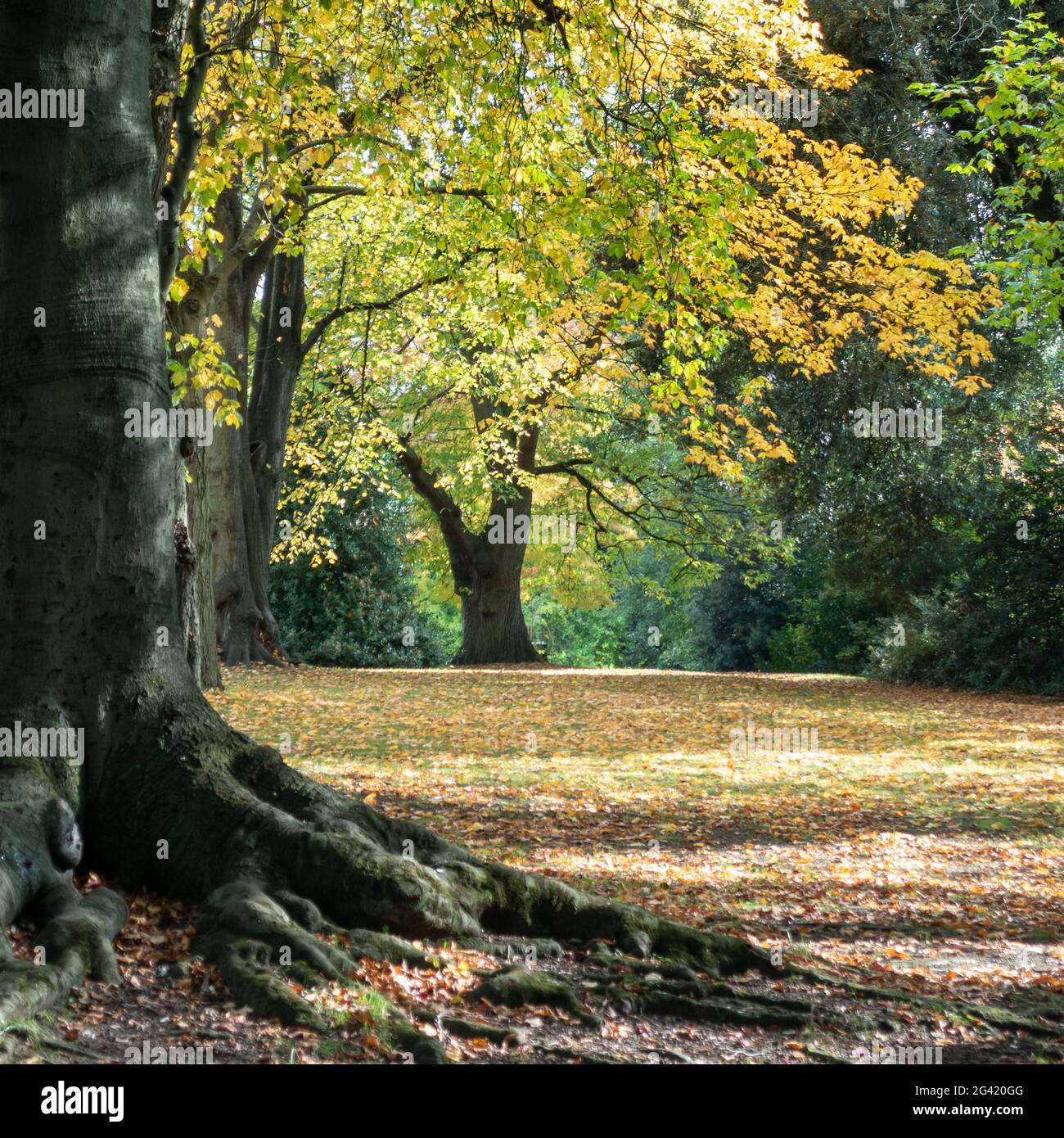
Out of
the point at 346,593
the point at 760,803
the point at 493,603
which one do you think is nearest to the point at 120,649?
the point at 760,803

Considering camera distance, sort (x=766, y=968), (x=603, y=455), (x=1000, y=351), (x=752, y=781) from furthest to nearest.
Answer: (x=603, y=455)
(x=1000, y=351)
(x=752, y=781)
(x=766, y=968)

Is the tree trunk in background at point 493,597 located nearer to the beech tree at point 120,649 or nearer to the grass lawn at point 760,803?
the grass lawn at point 760,803

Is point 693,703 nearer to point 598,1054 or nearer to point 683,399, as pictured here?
point 683,399

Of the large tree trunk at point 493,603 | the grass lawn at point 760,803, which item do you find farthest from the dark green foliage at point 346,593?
the grass lawn at point 760,803

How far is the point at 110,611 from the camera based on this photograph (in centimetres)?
609

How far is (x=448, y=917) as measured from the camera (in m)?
5.99

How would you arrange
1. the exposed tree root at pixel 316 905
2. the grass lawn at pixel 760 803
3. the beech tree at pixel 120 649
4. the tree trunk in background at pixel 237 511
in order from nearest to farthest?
the exposed tree root at pixel 316 905 → the beech tree at pixel 120 649 → the grass lawn at pixel 760 803 → the tree trunk in background at pixel 237 511

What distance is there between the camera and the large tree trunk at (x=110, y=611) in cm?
592

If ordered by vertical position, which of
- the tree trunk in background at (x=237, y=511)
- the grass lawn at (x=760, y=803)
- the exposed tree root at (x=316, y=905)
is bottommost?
the grass lawn at (x=760, y=803)

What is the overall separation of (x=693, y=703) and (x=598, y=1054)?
1573cm

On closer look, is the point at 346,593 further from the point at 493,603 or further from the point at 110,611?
the point at 110,611

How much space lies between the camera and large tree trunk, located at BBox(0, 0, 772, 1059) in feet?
19.4

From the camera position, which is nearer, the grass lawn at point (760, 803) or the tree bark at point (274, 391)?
the grass lawn at point (760, 803)
